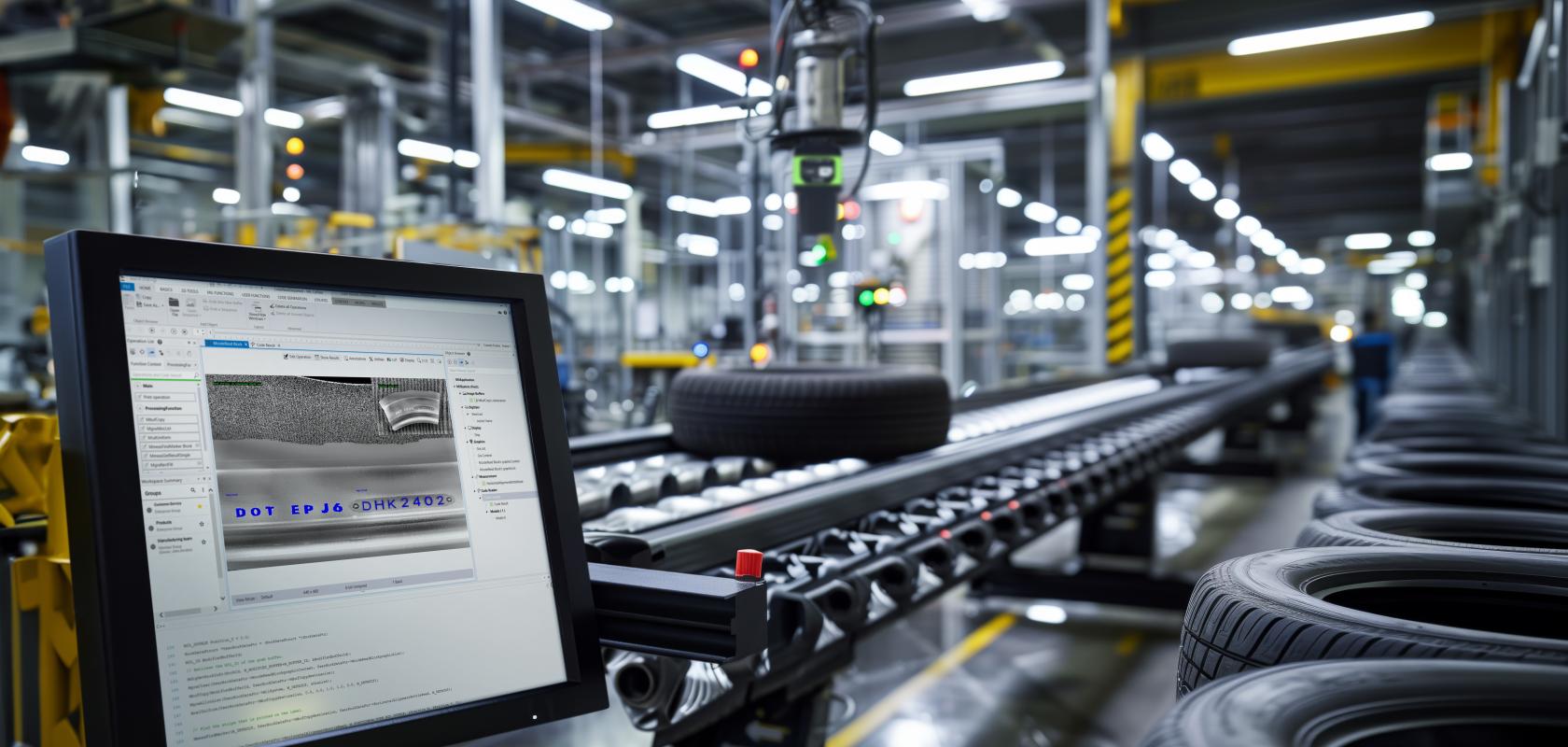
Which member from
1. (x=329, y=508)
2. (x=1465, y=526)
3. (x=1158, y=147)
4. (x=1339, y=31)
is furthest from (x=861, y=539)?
(x=1158, y=147)

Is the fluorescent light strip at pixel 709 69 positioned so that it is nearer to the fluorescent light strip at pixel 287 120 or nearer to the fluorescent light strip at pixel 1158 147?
the fluorescent light strip at pixel 287 120

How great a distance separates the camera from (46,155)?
23.1 ft

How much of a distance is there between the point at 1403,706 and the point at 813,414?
158 cm

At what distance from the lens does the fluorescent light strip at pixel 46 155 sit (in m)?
5.81

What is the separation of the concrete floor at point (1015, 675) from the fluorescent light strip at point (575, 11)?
4038mm

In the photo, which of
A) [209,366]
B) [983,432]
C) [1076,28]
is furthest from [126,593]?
[1076,28]

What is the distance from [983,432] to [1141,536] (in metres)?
1.73

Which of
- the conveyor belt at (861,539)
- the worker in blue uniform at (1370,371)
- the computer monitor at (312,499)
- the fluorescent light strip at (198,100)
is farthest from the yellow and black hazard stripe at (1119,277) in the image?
the computer monitor at (312,499)

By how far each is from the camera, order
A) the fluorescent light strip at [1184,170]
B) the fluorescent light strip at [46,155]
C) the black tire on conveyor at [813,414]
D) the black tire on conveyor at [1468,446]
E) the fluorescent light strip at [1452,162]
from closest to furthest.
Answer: the black tire on conveyor at [813,414], the black tire on conveyor at [1468,446], the fluorescent light strip at [46,155], the fluorescent light strip at [1452,162], the fluorescent light strip at [1184,170]

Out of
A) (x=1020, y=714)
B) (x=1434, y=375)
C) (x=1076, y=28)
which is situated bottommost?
(x=1020, y=714)

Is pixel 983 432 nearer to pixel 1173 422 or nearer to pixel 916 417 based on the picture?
pixel 916 417

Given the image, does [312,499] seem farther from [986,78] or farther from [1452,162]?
[986,78]

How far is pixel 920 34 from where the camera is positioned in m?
11.9

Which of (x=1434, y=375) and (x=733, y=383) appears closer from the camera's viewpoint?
(x=733, y=383)
